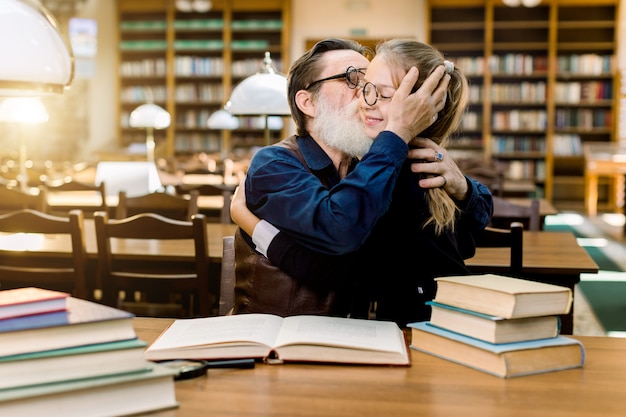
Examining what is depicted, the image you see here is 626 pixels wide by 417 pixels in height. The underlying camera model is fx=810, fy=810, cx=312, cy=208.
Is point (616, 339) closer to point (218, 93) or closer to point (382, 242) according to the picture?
point (382, 242)

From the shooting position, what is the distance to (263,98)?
3738mm

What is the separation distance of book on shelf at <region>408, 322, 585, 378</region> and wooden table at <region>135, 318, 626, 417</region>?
1 centimetres

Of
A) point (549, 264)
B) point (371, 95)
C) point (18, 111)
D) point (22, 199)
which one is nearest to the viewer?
point (371, 95)

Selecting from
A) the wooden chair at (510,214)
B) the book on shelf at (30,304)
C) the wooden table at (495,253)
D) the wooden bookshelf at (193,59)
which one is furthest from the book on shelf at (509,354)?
the wooden bookshelf at (193,59)

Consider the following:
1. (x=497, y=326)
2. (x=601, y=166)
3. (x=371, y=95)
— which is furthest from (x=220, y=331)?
(x=601, y=166)

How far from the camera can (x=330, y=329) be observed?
55.5 inches

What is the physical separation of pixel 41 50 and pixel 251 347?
67 cm

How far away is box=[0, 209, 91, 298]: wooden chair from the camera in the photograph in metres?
2.86

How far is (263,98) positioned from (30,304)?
2.72 m

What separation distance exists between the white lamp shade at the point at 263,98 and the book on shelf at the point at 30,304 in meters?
2.64

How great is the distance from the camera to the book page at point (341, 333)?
132cm

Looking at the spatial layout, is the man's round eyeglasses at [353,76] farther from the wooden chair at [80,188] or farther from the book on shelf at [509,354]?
the wooden chair at [80,188]

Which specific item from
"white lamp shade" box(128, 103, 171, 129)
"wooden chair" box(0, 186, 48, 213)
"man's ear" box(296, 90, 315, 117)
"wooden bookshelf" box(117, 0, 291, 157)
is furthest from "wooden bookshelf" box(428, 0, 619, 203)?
"man's ear" box(296, 90, 315, 117)

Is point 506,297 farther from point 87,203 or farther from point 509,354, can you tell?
point 87,203
